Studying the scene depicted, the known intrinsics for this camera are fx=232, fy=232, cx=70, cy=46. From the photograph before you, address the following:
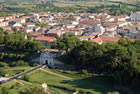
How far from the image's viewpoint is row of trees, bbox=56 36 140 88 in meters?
20.6

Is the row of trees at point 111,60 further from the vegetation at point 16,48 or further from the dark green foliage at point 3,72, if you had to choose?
the dark green foliage at point 3,72

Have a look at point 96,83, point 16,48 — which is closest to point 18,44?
point 16,48

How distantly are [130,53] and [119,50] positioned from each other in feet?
4.85

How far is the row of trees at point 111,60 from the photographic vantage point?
811 inches

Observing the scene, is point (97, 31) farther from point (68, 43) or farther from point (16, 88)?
point (16, 88)

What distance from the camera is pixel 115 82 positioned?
2139 cm

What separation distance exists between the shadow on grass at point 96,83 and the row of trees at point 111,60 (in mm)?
885

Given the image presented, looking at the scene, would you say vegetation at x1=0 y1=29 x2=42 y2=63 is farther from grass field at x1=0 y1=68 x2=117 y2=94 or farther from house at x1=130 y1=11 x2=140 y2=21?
house at x1=130 y1=11 x2=140 y2=21

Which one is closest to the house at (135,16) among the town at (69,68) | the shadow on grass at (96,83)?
the town at (69,68)

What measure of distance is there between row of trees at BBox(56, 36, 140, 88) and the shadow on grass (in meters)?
0.88

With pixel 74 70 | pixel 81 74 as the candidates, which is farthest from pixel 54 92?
pixel 74 70

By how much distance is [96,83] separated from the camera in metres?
22.0

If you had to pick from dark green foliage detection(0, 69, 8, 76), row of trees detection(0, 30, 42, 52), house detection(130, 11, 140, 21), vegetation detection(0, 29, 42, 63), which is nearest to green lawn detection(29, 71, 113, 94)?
dark green foliage detection(0, 69, 8, 76)

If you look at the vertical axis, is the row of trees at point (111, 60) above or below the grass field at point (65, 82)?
above
